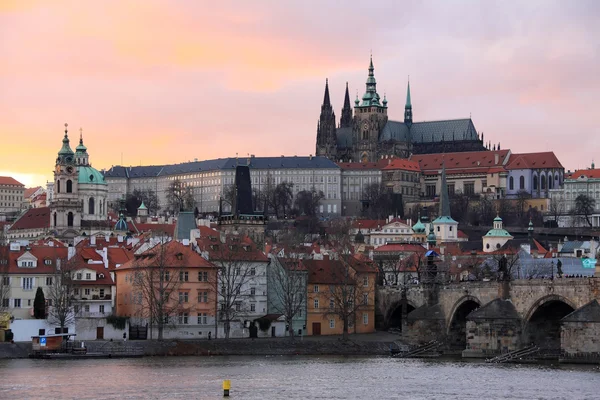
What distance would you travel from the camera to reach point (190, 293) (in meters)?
89.7

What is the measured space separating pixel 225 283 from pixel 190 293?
2901mm

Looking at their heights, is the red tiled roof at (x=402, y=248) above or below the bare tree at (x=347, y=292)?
above

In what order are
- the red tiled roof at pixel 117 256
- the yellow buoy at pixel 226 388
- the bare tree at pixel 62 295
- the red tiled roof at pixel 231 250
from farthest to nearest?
1. the red tiled roof at pixel 117 256
2. the red tiled roof at pixel 231 250
3. the bare tree at pixel 62 295
4. the yellow buoy at pixel 226 388

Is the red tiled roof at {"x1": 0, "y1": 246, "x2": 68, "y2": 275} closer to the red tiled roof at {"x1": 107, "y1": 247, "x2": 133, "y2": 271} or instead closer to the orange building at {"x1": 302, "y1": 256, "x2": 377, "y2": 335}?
the red tiled roof at {"x1": 107, "y1": 247, "x2": 133, "y2": 271}

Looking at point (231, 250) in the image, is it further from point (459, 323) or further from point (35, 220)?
point (35, 220)

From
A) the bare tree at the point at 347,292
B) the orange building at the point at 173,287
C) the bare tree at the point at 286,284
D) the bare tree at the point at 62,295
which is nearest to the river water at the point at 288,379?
the bare tree at the point at 62,295

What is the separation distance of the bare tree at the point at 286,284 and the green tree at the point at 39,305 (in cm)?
1399

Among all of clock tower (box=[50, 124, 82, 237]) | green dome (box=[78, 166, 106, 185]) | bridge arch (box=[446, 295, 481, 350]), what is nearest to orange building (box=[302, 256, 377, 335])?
bridge arch (box=[446, 295, 481, 350])

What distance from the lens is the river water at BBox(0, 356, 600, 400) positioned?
63.9 metres

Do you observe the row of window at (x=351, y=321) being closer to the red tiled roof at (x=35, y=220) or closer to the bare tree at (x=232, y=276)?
the bare tree at (x=232, y=276)

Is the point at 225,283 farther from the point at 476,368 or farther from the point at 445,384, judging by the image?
the point at 445,384

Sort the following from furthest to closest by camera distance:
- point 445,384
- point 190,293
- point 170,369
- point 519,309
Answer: point 190,293, point 519,309, point 170,369, point 445,384

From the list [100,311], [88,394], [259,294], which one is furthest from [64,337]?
[88,394]

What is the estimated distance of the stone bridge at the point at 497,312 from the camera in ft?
263
